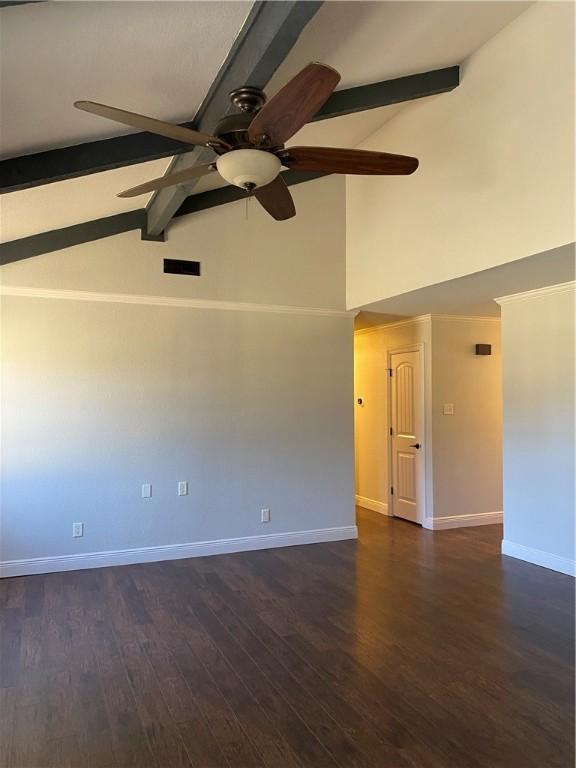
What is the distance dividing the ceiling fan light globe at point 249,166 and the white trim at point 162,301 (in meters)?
2.62

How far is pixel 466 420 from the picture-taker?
6.18 m

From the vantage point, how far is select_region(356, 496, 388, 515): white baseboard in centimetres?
683

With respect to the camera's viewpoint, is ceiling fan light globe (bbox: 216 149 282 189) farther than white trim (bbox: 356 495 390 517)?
No

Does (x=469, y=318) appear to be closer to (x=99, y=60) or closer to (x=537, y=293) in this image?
(x=537, y=293)

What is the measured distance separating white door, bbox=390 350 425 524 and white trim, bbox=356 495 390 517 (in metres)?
0.17

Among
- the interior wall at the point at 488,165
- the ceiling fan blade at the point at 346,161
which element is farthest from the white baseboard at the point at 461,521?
the ceiling fan blade at the point at 346,161

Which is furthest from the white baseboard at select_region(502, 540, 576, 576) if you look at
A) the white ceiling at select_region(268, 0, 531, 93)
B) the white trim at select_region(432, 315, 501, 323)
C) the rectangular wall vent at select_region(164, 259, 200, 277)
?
the white ceiling at select_region(268, 0, 531, 93)

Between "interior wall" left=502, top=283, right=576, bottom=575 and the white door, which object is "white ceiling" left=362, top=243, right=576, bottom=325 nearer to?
"interior wall" left=502, top=283, right=576, bottom=575

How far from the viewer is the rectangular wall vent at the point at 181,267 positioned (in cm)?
496

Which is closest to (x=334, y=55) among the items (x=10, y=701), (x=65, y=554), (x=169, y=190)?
(x=169, y=190)

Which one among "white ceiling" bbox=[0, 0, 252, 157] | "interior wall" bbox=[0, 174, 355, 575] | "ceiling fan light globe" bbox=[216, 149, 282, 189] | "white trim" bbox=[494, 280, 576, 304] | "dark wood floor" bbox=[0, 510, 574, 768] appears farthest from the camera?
"interior wall" bbox=[0, 174, 355, 575]

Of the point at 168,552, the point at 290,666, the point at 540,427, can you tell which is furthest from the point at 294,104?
the point at 168,552

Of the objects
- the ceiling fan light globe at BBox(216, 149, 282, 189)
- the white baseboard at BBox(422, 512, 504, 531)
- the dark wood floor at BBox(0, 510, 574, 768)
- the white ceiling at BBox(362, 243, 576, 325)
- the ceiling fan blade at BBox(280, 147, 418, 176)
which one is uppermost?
the ceiling fan blade at BBox(280, 147, 418, 176)

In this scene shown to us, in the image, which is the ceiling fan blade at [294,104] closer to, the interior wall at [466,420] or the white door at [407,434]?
the interior wall at [466,420]
